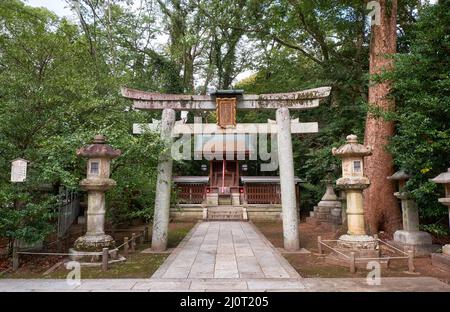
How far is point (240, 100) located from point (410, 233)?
638cm

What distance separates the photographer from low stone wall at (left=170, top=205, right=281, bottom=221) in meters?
20.5

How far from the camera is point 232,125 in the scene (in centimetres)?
1027

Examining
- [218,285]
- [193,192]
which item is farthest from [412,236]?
[193,192]

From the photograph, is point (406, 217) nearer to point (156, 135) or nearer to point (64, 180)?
point (156, 135)

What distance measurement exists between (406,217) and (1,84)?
1171 centimetres

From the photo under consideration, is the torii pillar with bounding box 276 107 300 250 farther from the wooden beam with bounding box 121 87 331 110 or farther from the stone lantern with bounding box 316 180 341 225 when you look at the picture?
the stone lantern with bounding box 316 180 341 225

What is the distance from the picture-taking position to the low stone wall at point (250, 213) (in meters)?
20.5

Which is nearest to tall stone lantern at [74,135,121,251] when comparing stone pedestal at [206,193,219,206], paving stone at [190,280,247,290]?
paving stone at [190,280,247,290]

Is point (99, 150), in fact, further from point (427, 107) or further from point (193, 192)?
point (193, 192)

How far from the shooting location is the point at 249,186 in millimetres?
23406

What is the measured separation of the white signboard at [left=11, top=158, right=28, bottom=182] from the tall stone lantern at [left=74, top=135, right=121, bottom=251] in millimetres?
1276

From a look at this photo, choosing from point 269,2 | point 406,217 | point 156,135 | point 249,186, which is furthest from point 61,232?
point 249,186

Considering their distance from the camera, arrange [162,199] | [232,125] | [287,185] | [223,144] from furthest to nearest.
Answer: [223,144] → [232,125] → [287,185] → [162,199]

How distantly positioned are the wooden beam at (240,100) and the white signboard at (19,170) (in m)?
3.88
